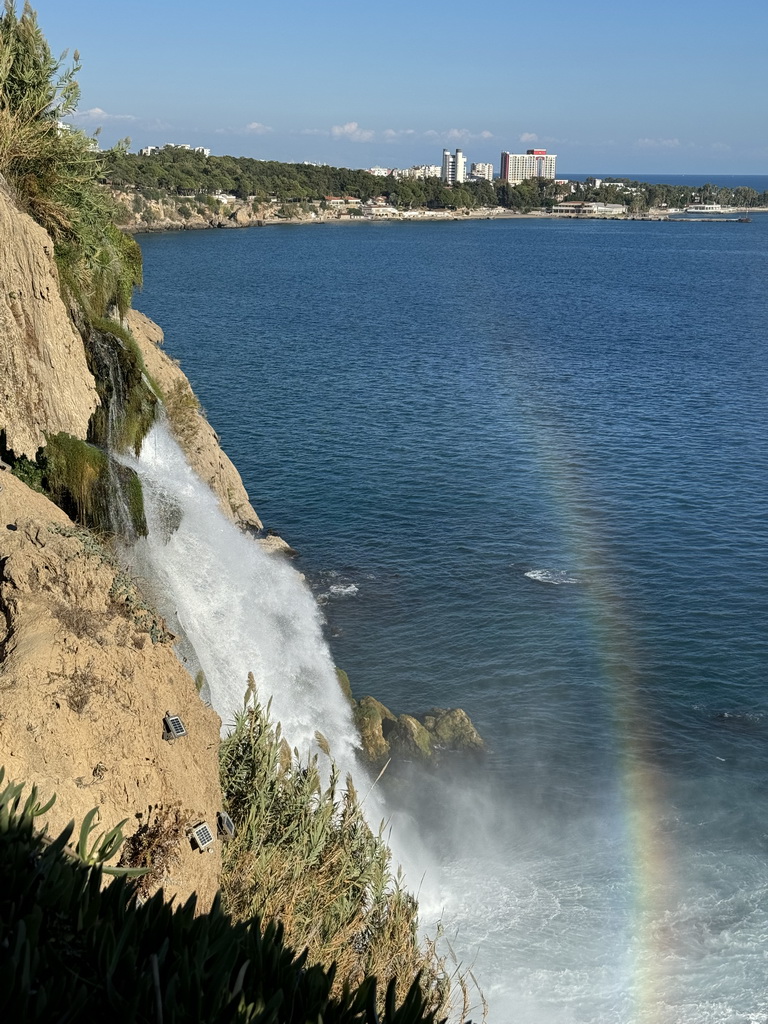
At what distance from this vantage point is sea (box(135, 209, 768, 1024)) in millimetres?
18766

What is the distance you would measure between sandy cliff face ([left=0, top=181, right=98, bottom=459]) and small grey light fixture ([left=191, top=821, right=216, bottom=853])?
8.70 m

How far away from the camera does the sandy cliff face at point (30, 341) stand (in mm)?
16828

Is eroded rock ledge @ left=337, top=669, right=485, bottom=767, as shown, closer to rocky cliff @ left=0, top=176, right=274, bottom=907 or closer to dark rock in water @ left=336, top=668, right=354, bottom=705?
dark rock in water @ left=336, top=668, right=354, bottom=705

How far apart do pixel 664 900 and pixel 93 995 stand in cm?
1665

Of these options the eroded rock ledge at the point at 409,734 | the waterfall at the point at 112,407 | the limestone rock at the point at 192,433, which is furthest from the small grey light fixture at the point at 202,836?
the limestone rock at the point at 192,433

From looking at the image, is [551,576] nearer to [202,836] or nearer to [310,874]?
[310,874]

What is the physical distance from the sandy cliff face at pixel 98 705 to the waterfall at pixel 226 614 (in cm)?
441

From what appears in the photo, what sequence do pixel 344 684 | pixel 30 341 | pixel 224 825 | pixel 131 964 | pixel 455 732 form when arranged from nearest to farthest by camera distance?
pixel 131 964
pixel 224 825
pixel 30 341
pixel 455 732
pixel 344 684

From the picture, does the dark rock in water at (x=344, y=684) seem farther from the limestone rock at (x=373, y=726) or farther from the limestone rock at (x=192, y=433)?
the limestone rock at (x=192, y=433)

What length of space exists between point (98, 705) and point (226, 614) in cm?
1251

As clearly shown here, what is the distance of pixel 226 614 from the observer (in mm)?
23906

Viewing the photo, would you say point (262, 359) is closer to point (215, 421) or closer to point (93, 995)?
point (215, 421)

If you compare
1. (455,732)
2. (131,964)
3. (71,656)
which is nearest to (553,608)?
(455,732)

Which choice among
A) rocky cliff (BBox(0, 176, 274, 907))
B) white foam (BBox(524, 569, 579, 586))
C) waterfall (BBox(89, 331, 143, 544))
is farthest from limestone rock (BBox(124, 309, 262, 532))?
rocky cliff (BBox(0, 176, 274, 907))
